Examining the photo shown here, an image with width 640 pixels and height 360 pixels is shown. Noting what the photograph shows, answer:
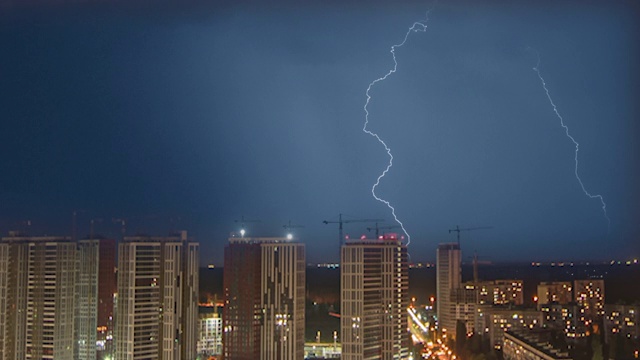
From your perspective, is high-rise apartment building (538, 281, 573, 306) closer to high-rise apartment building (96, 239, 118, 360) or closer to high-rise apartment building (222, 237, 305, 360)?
high-rise apartment building (222, 237, 305, 360)

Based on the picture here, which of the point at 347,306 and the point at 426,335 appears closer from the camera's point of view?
the point at 347,306

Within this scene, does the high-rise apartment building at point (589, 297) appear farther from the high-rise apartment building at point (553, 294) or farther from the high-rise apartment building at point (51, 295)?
the high-rise apartment building at point (51, 295)

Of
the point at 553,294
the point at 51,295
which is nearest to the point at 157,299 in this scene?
the point at 51,295

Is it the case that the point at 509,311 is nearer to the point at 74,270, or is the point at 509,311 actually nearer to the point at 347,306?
the point at 347,306

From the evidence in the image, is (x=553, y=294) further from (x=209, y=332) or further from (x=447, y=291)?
(x=209, y=332)

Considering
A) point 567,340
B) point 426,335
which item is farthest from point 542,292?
point 567,340

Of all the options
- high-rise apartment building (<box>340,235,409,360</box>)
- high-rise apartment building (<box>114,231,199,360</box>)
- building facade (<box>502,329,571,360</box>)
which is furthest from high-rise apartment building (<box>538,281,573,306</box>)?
high-rise apartment building (<box>114,231,199,360</box>)
